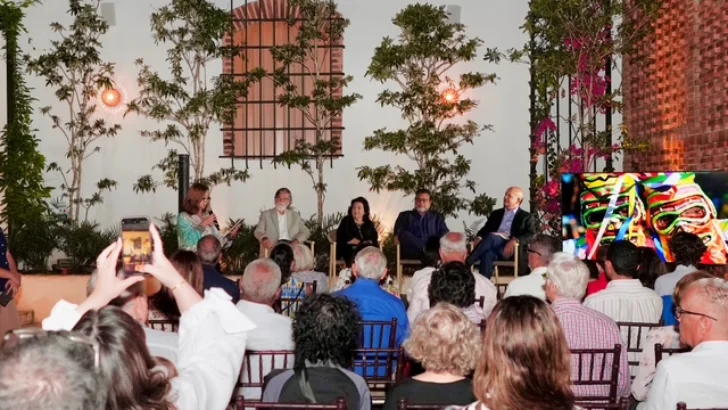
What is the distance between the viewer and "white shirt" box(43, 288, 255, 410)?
6.34 ft

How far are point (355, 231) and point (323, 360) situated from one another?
246 inches

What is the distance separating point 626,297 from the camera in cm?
484

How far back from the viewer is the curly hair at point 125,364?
1.50 metres

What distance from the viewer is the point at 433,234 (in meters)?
9.79

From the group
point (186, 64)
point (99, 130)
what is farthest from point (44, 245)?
point (186, 64)

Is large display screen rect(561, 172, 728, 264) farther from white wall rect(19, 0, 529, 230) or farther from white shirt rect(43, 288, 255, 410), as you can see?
white shirt rect(43, 288, 255, 410)

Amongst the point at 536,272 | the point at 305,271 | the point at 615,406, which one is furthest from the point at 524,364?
the point at 305,271

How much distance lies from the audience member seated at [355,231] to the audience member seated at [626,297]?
4805 millimetres

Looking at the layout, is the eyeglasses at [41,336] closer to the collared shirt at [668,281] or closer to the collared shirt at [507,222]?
the collared shirt at [668,281]

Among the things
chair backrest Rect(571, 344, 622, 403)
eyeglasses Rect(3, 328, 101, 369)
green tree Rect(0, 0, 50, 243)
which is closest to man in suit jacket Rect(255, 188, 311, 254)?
green tree Rect(0, 0, 50, 243)

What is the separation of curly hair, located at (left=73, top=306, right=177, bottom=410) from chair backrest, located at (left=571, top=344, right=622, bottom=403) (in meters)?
2.38

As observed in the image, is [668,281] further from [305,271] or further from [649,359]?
[305,271]

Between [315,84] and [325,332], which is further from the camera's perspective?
[315,84]

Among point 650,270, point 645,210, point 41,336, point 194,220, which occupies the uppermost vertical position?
point 645,210
